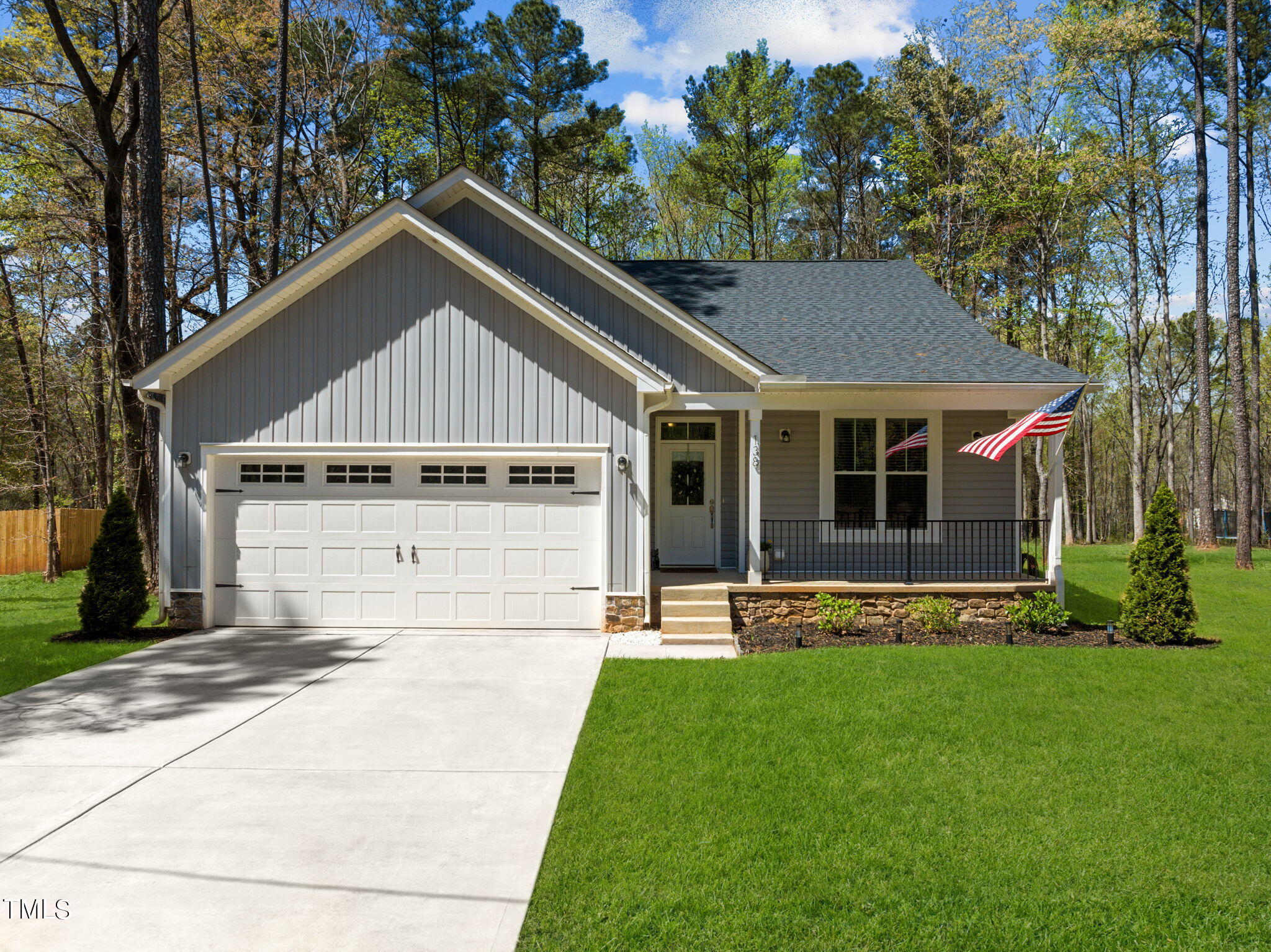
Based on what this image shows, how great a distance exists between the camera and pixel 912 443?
37.6ft

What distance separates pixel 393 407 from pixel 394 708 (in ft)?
14.8

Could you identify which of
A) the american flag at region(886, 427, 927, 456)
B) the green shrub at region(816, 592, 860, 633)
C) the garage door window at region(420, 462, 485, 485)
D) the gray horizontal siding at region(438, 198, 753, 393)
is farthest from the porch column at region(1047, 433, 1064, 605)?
the garage door window at region(420, 462, 485, 485)

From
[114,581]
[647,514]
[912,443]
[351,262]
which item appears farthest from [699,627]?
[114,581]

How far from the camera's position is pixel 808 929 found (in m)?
3.54

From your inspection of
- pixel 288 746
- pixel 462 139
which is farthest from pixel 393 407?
pixel 462 139

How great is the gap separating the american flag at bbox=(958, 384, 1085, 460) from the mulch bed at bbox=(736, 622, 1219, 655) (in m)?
2.18

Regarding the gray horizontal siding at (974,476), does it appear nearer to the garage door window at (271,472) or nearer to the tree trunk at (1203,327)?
the garage door window at (271,472)

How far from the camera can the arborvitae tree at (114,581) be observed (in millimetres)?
10055

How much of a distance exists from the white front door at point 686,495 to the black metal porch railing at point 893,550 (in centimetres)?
120

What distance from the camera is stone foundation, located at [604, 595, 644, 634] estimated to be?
33.6 feet

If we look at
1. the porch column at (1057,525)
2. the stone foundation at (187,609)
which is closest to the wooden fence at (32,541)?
the stone foundation at (187,609)

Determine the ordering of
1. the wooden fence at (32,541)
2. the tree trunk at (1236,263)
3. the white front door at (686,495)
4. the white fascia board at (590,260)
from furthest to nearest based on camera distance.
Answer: the wooden fence at (32,541), the tree trunk at (1236,263), the white front door at (686,495), the white fascia board at (590,260)

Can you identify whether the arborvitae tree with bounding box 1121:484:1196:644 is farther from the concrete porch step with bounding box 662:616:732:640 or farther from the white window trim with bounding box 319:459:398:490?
the white window trim with bounding box 319:459:398:490

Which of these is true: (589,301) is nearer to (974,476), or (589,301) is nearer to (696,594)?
(696,594)
